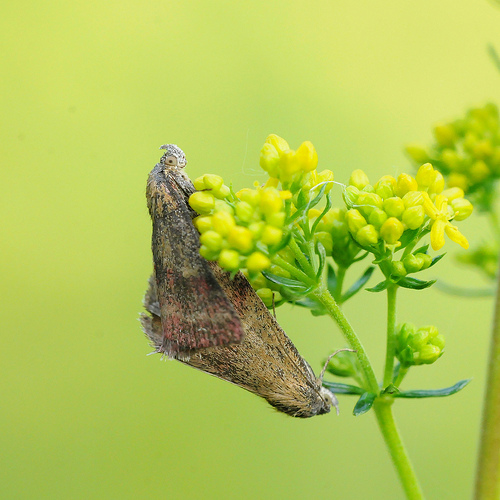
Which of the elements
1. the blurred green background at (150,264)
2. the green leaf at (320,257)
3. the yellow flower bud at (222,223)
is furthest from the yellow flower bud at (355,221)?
the blurred green background at (150,264)

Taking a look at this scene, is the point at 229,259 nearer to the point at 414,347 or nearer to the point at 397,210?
the point at 397,210

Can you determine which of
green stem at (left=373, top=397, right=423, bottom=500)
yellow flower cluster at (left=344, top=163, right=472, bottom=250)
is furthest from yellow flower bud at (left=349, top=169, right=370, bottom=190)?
green stem at (left=373, top=397, right=423, bottom=500)

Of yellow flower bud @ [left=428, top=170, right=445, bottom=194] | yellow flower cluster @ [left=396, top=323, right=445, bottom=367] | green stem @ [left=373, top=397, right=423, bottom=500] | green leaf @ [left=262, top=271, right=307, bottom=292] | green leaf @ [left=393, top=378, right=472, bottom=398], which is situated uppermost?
yellow flower bud @ [left=428, top=170, right=445, bottom=194]

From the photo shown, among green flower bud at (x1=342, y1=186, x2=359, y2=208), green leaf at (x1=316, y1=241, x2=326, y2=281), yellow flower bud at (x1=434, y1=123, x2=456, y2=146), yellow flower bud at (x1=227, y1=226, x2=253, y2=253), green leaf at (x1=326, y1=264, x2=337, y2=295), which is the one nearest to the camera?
yellow flower bud at (x1=227, y1=226, x2=253, y2=253)

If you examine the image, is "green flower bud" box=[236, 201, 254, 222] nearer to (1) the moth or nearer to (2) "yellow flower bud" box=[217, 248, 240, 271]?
(2) "yellow flower bud" box=[217, 248, 240, 271]

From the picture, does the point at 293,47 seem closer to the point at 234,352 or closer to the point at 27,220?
the point at 27,220

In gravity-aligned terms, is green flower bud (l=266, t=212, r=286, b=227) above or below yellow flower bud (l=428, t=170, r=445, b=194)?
below

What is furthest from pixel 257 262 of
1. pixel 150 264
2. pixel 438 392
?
pixel 150 264
